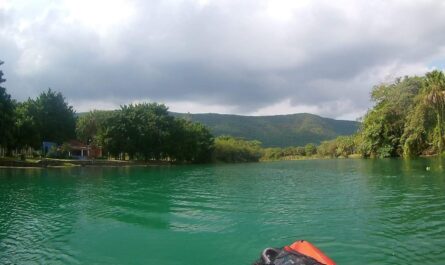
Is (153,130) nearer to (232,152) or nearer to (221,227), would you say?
(232,152)

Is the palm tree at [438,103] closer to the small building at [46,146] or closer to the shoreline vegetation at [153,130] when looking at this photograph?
the shoreline vegetation at [153,130]

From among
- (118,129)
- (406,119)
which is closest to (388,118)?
(406,119)

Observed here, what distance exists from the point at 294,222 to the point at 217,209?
17.6 feet

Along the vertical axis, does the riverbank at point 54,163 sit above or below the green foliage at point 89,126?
below

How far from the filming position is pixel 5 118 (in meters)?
60.1

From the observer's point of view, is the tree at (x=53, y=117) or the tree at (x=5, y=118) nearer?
the tree at (x=5, y=118)

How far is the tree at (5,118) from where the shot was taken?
196ft

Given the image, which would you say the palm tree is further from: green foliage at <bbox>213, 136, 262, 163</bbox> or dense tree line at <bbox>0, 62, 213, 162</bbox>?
green foliage at <bbox>213, 136, 262, 163</bbox>

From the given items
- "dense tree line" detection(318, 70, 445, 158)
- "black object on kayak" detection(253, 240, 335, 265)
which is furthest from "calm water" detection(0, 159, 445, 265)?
"dense tree line" detection(318, 70, 445, 158)

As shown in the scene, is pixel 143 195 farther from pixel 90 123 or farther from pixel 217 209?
pixel 90 123

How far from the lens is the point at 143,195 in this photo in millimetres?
28734

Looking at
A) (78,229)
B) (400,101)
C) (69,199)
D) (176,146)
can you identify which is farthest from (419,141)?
(78,229)

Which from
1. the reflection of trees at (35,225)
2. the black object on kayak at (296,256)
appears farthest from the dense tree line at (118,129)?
the black object on kayak at (296,256)

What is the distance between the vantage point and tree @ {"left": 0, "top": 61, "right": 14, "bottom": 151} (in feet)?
196
